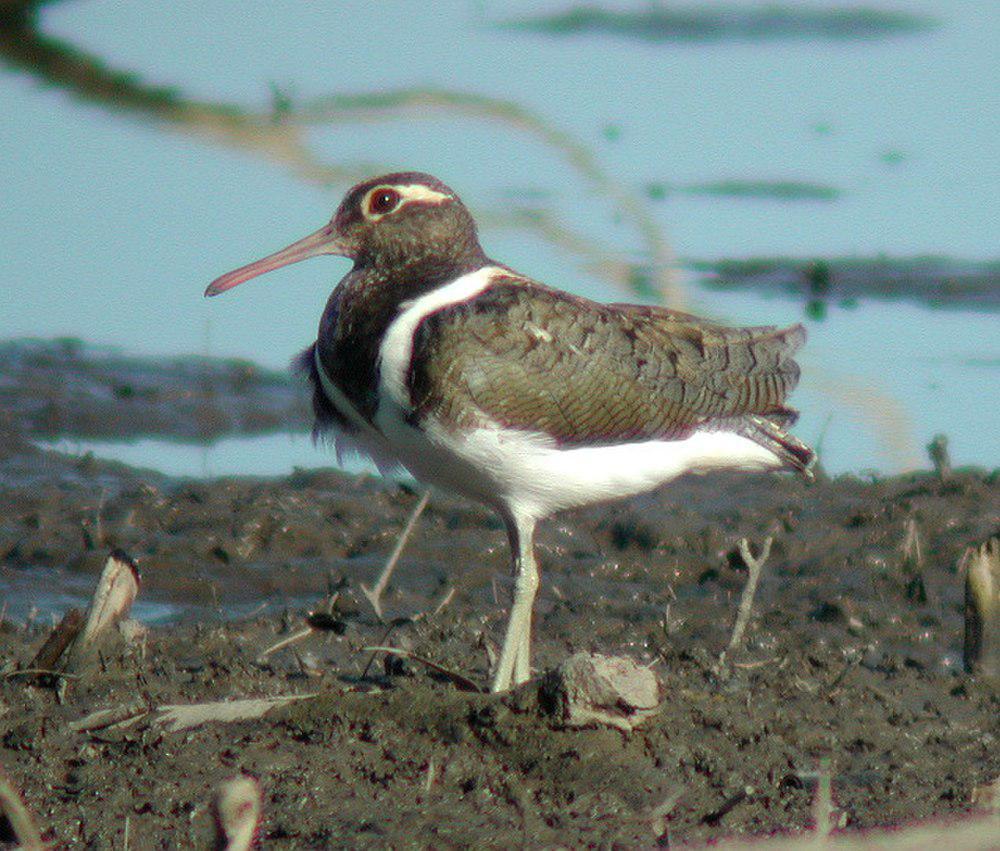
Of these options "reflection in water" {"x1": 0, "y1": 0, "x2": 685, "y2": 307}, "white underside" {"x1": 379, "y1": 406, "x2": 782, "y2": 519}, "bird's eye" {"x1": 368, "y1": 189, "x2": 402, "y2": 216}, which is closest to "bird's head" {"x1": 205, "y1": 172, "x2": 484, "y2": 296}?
"bird's eye" {"x1": 368, "y1": 189, "x2": 402, "y2": 216}

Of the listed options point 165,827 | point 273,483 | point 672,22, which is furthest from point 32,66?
point 165,827

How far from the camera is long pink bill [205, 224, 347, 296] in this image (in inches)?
232

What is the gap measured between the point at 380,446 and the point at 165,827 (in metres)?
1.55

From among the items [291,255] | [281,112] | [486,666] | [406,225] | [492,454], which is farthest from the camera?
[281,112]

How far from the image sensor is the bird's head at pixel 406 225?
579 cm

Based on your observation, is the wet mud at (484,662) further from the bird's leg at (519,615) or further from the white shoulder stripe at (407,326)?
the white shoulder stripe at (407,326)

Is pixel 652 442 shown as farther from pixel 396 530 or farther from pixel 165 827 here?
pixel 165 827

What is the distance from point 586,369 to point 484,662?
89 cm

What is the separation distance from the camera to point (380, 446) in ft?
17.9

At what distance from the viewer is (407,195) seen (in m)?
5.80

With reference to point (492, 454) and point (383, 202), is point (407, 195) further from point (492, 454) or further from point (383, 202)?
point (492, 454)

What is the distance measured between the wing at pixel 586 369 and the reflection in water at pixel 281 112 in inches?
173

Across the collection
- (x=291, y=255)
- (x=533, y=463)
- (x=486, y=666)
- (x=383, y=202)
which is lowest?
(x=486, y=666)

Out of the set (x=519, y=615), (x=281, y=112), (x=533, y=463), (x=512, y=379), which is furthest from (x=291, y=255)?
(x=281, y=112)
